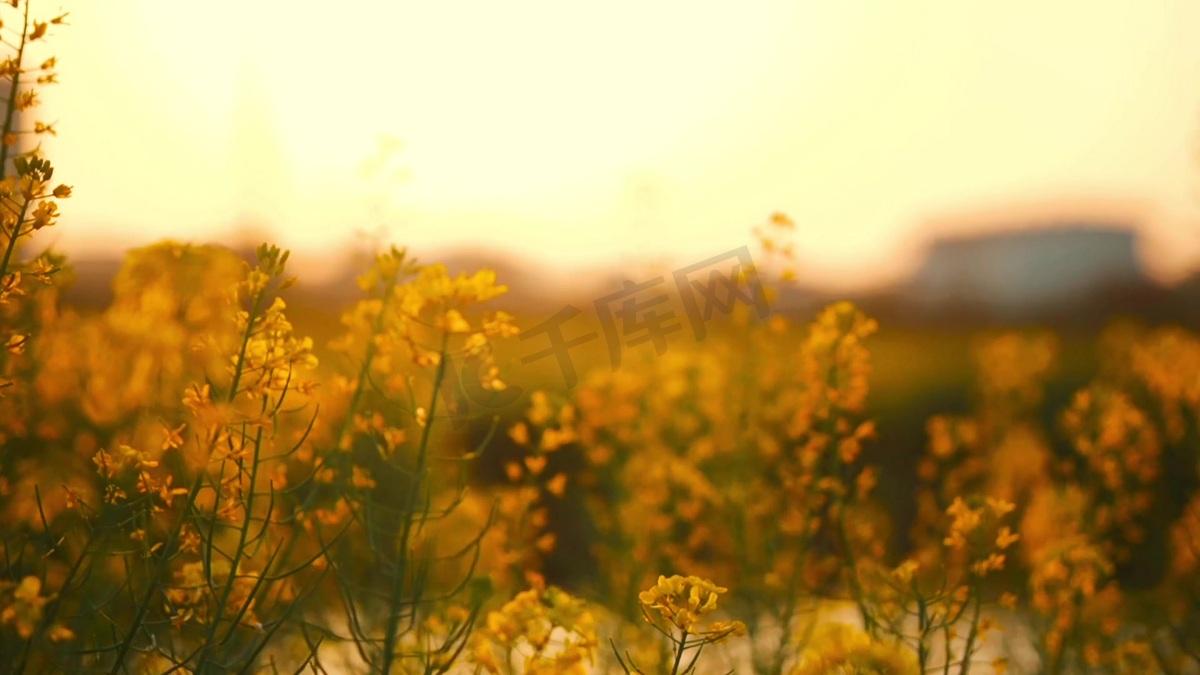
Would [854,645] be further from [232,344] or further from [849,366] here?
[232,344]

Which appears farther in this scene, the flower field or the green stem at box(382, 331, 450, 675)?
the green stem at box(382, 331, 450, 675)

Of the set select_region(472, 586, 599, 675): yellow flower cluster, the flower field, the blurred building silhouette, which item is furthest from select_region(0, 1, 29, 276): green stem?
the blurred building silhouette

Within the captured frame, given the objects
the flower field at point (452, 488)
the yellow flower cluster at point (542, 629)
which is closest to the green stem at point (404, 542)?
the flower field at point (452, 488)

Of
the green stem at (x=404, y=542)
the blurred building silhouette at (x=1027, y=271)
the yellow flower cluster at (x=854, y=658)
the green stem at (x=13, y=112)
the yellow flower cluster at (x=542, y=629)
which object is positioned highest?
the green stem at (x=13, y=112)

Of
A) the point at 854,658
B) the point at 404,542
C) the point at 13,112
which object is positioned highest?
the point at 13,112

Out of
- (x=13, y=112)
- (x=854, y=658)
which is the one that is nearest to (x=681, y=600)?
(x=854, y=658)

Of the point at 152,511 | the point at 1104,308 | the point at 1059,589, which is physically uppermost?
the point at 152,511

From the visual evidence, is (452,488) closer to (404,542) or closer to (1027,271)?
(404,542)

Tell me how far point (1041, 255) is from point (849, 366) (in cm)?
2547

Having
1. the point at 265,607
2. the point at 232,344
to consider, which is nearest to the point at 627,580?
the point at 265,607

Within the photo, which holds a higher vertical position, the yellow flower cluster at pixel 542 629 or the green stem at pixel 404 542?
the green stem at pixel 404 542

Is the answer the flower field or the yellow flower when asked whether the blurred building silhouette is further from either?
the yellow flower

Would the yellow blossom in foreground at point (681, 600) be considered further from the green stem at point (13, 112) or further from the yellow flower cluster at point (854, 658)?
the green stem at point (13, 112)

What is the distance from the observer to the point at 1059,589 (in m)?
2.75
